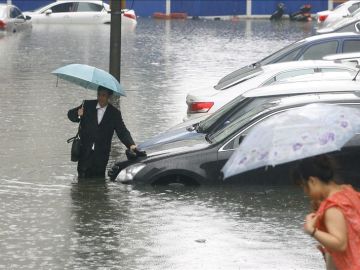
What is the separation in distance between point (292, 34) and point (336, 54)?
25.0m

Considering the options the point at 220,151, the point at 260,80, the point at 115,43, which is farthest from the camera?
the point at 115,43

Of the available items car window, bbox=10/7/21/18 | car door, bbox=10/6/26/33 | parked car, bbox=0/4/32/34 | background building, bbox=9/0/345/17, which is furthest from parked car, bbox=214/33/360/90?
background building, bbox=9/0/345/17

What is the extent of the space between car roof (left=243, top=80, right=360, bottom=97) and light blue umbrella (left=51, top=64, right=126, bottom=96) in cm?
154

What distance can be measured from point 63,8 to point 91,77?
119ft

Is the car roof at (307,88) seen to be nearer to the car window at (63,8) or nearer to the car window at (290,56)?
the car window at (290,56)

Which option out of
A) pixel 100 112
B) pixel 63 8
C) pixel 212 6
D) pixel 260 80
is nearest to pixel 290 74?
pixel 260 80

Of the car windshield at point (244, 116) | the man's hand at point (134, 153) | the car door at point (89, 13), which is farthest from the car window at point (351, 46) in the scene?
the car door at point (89, 13)

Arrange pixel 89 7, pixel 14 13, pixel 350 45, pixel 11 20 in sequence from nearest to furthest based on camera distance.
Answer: pixel 350 45 → pixel 11 20 → pixel 14 13 → pixel 89 7

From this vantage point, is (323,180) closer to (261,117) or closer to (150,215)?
(150,215)

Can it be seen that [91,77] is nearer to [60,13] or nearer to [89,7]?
[60,13]

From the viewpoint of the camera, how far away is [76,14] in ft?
159

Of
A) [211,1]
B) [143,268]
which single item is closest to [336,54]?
[143,268]

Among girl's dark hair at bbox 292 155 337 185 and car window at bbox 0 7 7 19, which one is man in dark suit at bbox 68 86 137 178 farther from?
car window at bbox 0 7 7 19

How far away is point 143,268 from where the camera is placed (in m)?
9.04
